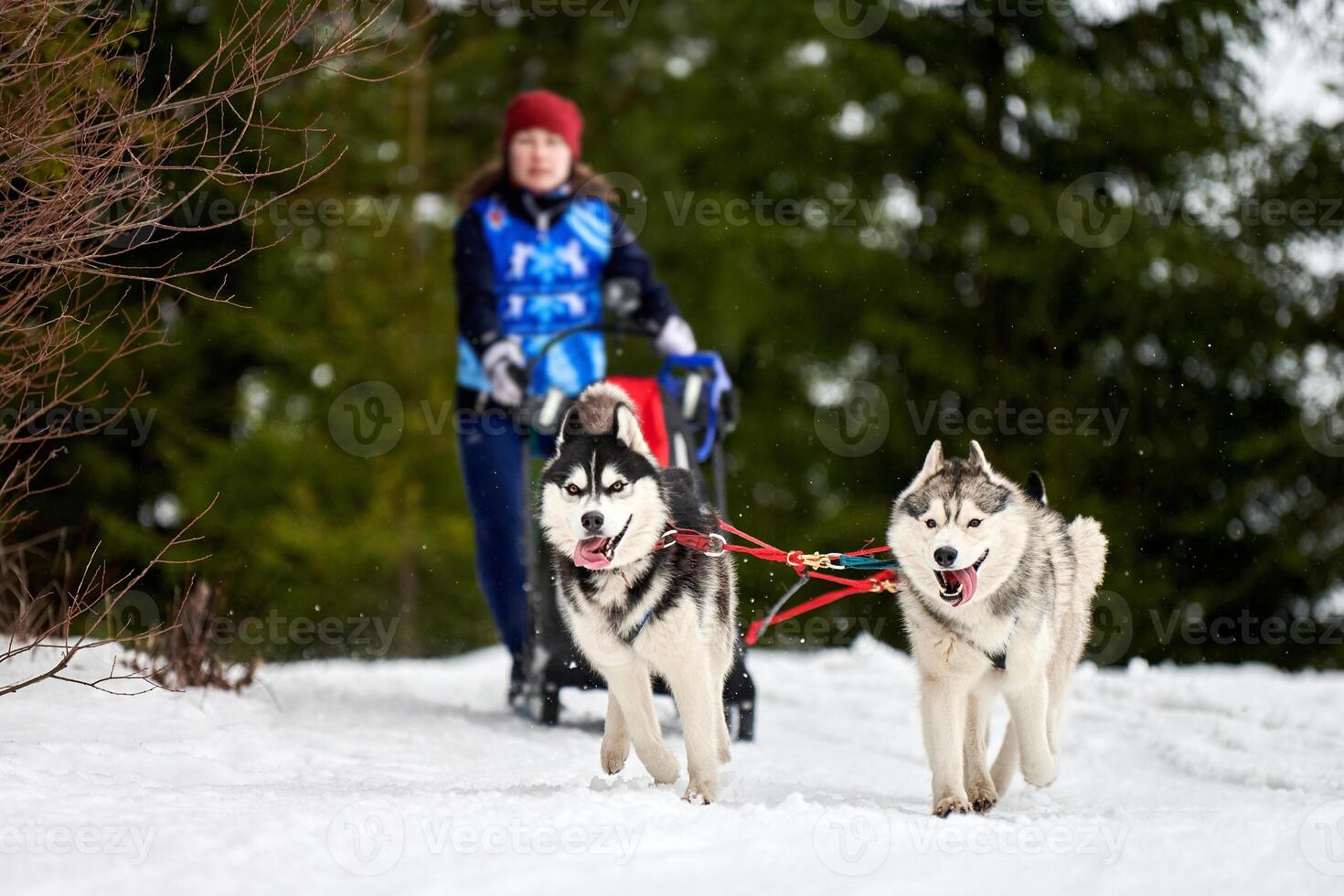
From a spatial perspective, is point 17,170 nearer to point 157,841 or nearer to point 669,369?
point 157,841

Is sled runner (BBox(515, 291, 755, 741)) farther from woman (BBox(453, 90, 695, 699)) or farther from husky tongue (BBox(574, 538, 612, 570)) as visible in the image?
husky tongue (BBox(574, 538, 612, 570))

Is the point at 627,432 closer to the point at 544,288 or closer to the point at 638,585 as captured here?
the point at 638,585

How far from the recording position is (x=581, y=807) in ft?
10.5

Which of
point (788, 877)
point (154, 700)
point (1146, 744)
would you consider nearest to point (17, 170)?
point (154, 700)

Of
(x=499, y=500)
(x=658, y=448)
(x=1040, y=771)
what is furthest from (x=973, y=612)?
(x=499, y=500)

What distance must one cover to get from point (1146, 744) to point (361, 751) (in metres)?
3.19

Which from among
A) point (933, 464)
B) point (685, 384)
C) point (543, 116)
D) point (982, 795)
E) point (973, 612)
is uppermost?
point (543, 116)

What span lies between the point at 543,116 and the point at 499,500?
1677mm

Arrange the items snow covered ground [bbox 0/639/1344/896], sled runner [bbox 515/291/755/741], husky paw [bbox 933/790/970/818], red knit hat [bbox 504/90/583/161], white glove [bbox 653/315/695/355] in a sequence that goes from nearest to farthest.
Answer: snow covered ground [bbox 0/639/1344/896] < husky paw [bbox 933/790/970/818] < sled runner [bbox 515/291/755/741] < white glove [bbox 653/315/695/355] < red knit hat [bbox 504/90/583/161]

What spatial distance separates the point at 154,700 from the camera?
494cm

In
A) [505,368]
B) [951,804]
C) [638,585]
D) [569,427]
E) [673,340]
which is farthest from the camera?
[673,340]

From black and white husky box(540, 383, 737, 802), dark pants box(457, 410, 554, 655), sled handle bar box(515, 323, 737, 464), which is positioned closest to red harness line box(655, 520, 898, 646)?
black and white husky box(540, 383, 737, 802)

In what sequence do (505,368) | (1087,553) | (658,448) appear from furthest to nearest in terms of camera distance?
1. (505,368)
2. (658,448)
3. (1087,553)

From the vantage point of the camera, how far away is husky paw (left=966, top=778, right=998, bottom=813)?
381cm
